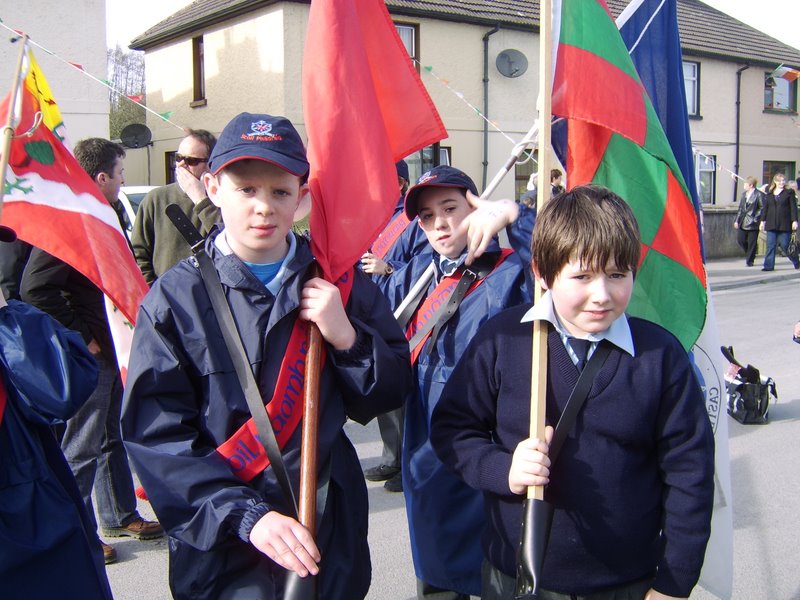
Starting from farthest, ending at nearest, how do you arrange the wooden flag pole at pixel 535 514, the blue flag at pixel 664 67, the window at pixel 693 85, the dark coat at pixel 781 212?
the window at pixel 693 85 < the dark coat at pixel 781 212 < the blue flag at pixel 664 67 < the wooden flag pole at pixel 535 514

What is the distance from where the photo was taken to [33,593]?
206cm

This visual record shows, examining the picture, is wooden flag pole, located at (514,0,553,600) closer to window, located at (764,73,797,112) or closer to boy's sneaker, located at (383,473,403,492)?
boy's sneaker, located at (383,473,403,492)

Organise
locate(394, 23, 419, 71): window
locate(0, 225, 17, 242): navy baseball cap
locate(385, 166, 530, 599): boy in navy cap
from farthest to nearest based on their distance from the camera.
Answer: locate(394, 23, 419, 71): window < locate(385, 166, 530, 599): boy in navy cap < locate(0, 225, 17, 242): navy baseball cap

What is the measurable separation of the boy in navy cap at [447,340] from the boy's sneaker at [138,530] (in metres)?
1.79

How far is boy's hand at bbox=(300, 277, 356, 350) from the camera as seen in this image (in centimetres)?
202

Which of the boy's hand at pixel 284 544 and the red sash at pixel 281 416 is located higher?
the red sash at pixel 281 416

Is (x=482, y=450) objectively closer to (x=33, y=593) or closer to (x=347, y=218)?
(x=347, y=218)

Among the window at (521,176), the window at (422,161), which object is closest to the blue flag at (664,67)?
the window at (422,161)

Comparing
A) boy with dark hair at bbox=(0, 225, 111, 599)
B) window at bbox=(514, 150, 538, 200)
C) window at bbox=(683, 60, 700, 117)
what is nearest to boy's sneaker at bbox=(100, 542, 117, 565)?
boy with dark hair at bbox=(0, 225, 111, 599)

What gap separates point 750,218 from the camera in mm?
17141

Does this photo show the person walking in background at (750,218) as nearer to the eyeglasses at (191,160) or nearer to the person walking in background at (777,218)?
the person walking in background at (777,218)

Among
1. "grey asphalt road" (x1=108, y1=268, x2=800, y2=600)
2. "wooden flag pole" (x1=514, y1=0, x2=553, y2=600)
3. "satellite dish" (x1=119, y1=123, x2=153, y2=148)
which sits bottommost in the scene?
"grey asphalt road" (x1=108, y1=268, x2=800, y2=600)

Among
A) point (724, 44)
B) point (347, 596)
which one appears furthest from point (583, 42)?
point (724, 44)

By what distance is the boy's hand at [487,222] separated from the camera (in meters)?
2.76
